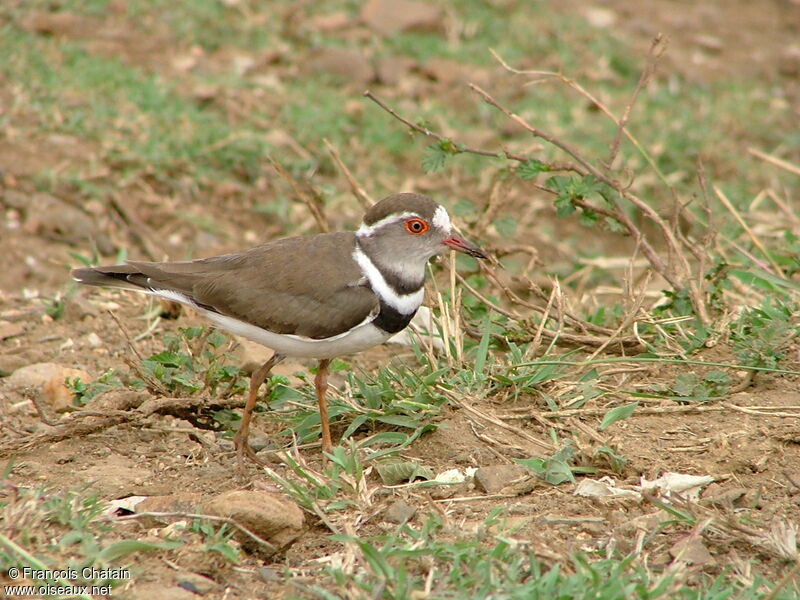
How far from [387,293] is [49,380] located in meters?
1.87

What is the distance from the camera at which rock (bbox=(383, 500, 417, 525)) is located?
159 inches

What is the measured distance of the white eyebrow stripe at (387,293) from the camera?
15.6 feet

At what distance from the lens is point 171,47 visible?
918 cm

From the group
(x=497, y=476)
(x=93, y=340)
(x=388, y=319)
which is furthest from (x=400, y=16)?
(x=497, y=476)

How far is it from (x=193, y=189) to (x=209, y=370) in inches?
120

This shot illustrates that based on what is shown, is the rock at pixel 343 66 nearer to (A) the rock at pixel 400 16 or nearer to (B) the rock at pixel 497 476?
(A) the rock at pixel 400 16

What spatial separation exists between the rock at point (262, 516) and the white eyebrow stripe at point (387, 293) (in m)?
1.15

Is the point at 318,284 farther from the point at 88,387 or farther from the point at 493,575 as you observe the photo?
the point at 493,575

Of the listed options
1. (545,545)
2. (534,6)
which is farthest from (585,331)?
(534,6)

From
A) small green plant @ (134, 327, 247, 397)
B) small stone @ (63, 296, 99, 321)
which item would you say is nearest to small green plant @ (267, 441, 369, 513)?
small green plant @ (134, 327, 247, 397)

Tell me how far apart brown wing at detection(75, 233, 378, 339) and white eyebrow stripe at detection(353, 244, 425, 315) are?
4 centimetres

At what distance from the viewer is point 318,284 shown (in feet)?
15.5

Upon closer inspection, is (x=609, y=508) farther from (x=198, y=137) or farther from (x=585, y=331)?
(x=198, y=137)

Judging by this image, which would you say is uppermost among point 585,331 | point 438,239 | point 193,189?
point 438,239
